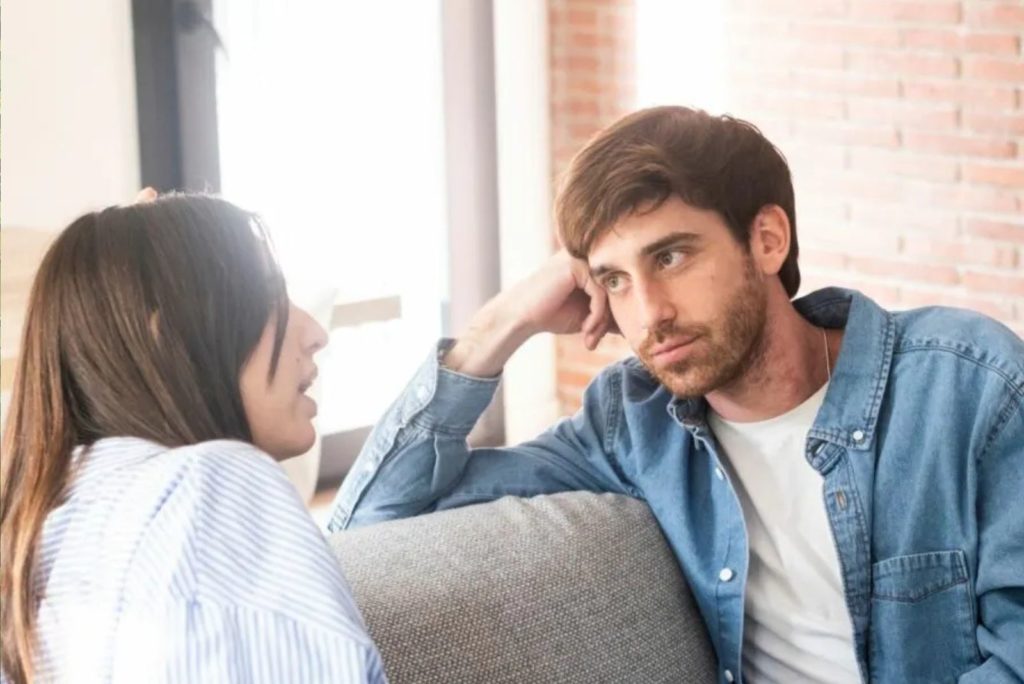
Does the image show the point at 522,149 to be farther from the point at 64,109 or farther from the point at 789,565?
the point at 789,565

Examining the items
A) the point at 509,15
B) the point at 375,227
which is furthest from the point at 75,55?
the point at 509,15

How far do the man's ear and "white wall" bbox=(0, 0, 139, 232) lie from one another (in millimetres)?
2047

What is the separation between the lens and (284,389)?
1.36 m

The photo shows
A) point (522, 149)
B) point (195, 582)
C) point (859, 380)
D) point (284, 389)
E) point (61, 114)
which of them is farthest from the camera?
point (522, 149)

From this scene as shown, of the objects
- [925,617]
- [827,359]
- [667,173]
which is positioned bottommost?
[925,617]

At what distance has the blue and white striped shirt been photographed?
3.61 feet

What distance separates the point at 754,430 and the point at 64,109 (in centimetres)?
226

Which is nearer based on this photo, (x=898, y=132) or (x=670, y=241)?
(x=670, y=241)

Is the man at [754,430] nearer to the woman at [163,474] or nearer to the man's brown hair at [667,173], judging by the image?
the man's brown hair at [667,173]

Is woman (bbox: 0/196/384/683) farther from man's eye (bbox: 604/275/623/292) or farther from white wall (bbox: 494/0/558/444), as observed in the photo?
white wall (bbox: 494/0/558/444)

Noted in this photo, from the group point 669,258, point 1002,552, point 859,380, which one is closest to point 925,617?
point 1002,552

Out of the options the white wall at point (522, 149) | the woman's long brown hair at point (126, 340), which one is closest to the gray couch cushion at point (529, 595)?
the woman's long brown hair at point (126, 340)

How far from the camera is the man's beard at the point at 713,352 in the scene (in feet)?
6.17

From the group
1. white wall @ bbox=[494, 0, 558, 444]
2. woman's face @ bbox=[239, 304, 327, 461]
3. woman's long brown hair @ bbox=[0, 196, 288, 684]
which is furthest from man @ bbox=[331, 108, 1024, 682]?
white wall @ bbox=[494, 0, 558, 444]
